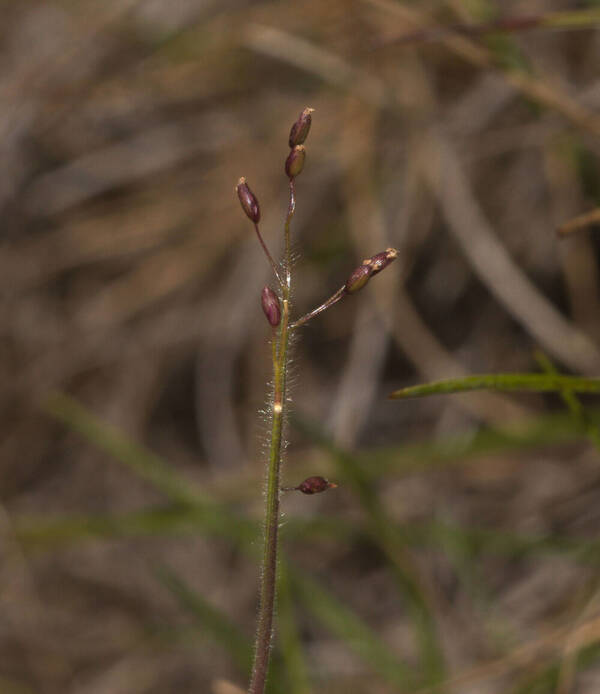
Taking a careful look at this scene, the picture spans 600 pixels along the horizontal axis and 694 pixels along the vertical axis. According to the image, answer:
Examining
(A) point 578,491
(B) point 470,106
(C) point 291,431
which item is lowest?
(A) point 578,491

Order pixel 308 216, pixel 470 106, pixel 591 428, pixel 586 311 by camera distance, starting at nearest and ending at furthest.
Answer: pixel 591 428
pixel 586 311
pixel 470 106
pixel 308 216

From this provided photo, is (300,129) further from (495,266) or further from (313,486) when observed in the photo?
(495,266)

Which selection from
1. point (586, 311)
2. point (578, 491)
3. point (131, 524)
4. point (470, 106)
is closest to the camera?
point (131, 524)

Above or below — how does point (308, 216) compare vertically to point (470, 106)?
below

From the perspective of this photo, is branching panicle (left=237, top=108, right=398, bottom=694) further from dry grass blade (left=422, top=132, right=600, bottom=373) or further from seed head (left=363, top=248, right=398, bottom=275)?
dry grass blade (left=422, top=132, right=600, bottom=373)

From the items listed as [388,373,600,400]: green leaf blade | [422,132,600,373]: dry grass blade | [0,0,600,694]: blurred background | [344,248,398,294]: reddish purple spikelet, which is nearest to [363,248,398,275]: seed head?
[344,248,398,294]: reddish purple spikelet

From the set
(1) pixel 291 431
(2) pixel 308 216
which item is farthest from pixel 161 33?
(1) pixel 291 431

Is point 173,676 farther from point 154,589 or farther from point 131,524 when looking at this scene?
point 131,524

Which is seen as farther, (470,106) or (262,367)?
(262,367)
